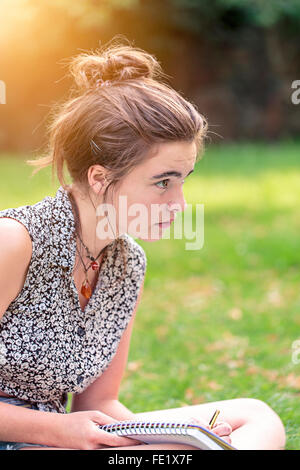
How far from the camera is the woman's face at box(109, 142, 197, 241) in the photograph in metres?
2.13

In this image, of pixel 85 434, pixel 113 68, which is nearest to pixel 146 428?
pixel 85 434

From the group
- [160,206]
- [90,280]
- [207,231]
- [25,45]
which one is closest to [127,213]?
[160,206]

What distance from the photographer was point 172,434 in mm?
1813

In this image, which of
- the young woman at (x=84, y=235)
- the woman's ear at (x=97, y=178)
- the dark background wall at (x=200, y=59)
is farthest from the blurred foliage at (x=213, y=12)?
the woman's ear at (x=97, y=178)

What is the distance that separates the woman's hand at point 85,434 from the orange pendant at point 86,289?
41 centimetres

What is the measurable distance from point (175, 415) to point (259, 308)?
2.60m

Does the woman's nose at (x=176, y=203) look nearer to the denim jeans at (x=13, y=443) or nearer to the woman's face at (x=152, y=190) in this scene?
the woman's face at (x=152, y=190)

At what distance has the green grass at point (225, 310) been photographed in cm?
363

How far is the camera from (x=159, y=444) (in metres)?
1.90

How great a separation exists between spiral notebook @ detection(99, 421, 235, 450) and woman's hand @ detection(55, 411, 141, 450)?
29mm

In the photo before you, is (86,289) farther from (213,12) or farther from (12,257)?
(213,12)

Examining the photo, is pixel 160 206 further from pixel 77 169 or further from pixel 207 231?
pixel 207 231

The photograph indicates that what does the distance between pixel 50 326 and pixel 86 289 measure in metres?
0.21

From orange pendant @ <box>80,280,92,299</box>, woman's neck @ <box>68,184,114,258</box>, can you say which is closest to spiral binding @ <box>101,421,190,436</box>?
orange pendant @ <box>80,280,92,299</box>
